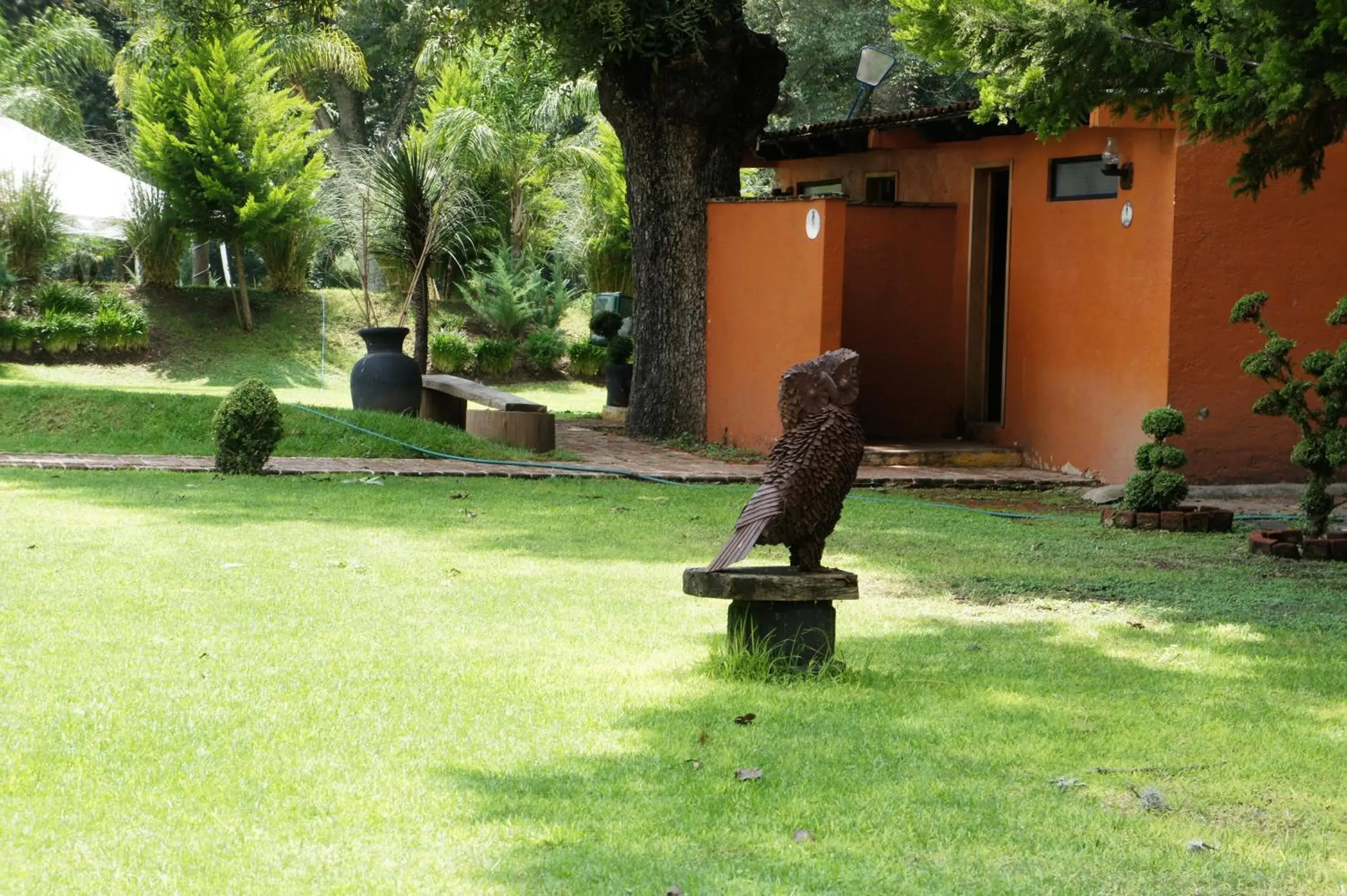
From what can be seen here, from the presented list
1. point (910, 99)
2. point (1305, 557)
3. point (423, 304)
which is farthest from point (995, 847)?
point (910, 99)

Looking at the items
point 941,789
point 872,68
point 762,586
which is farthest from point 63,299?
point 941,789

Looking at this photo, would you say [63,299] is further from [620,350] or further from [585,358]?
[620,350]

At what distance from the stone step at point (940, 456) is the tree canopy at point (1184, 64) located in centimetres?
521

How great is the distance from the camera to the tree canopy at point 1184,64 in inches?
258

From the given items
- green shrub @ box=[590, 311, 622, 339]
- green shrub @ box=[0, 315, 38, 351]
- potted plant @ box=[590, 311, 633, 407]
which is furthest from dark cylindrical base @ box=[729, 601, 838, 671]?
green shrub @ box=[0, 315, 38, 351]

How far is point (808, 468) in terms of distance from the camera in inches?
215

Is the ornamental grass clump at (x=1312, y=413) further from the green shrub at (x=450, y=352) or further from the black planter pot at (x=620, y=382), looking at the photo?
the green shrub at (x=450, y=352)

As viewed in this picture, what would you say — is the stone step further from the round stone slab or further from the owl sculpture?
the round stone slab

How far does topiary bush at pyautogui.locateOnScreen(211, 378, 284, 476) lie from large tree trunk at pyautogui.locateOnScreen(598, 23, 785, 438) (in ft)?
16.0

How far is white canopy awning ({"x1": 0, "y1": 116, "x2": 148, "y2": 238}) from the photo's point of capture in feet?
78.3

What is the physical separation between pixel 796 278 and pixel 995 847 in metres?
10.5

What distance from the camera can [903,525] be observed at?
10000mm

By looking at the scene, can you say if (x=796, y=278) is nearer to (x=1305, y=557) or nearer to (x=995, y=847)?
(x=1305, y=557)

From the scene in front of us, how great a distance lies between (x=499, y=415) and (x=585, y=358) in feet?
38.6
